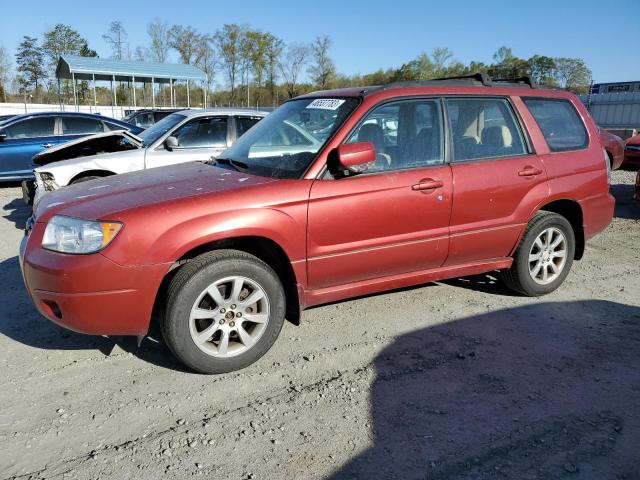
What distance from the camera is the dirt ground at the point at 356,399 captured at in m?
2.53

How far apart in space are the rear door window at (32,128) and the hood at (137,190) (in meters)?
7.84

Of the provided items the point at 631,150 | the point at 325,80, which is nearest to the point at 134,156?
the point at 631,150

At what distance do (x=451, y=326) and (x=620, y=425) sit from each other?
1.44 m

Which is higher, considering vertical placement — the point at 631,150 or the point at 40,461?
the point at 631,150

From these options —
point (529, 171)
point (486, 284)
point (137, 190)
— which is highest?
point (529, 171)

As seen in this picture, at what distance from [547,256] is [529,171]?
85 cm

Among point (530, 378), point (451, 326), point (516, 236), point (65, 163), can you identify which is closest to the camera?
point (530, 378)

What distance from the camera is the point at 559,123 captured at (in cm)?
473

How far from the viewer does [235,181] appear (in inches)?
139

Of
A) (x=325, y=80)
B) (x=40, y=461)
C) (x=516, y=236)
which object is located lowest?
(x=40, y=461)

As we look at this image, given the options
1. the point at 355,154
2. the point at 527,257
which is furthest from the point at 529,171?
the point at 355,154

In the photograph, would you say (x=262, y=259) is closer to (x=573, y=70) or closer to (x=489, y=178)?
(x=489, y=178)

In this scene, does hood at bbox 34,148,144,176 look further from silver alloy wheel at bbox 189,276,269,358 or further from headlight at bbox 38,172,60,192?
silver alloy wheel at bbox 189,276,269,358

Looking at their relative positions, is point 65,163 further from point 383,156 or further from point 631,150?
point 631,150
